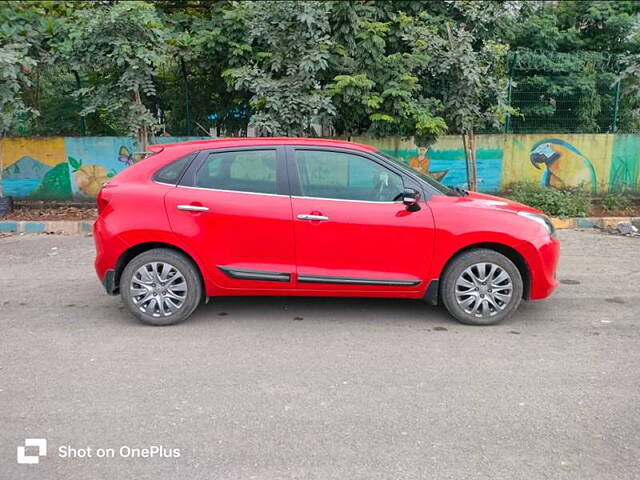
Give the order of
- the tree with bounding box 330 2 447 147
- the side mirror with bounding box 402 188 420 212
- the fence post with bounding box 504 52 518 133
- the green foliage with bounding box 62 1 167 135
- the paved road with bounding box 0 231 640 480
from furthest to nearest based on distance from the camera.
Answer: the fence post with bounding box 504 52 518 133 → the tree with bounding box 330 2 447 147 → the green foliage with bounding box 62 1 167 135 → the side mirror with bounding box 402 188 420 212 → the paved road with bounding box 0 231 640 480

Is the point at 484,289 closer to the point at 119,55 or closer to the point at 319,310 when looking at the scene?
the point at 319,310

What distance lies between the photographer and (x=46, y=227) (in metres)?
9.51

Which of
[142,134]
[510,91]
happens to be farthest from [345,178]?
[510,91]

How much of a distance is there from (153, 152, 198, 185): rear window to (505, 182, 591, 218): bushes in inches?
275

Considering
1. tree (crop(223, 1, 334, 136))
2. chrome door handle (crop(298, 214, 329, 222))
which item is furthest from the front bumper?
tree (crop(223, 1, 334, 136))

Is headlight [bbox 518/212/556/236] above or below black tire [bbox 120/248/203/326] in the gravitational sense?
above

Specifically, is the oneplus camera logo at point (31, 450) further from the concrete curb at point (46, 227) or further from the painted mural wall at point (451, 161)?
the painted mural wall at point (451, 161)

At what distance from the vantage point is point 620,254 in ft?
26.1

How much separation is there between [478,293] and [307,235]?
5.31 ft

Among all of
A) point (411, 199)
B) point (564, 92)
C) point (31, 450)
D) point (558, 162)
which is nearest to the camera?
point (31, 450)

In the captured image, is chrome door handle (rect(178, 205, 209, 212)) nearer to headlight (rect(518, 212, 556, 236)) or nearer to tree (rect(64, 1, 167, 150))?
headlight (rect(518, 212, 556, 236))

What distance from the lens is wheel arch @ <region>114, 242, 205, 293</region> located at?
5160 millimetres

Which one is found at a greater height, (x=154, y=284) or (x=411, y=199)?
(x=411, y=199)

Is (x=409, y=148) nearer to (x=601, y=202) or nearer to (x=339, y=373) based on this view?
(x=601, y=202)
